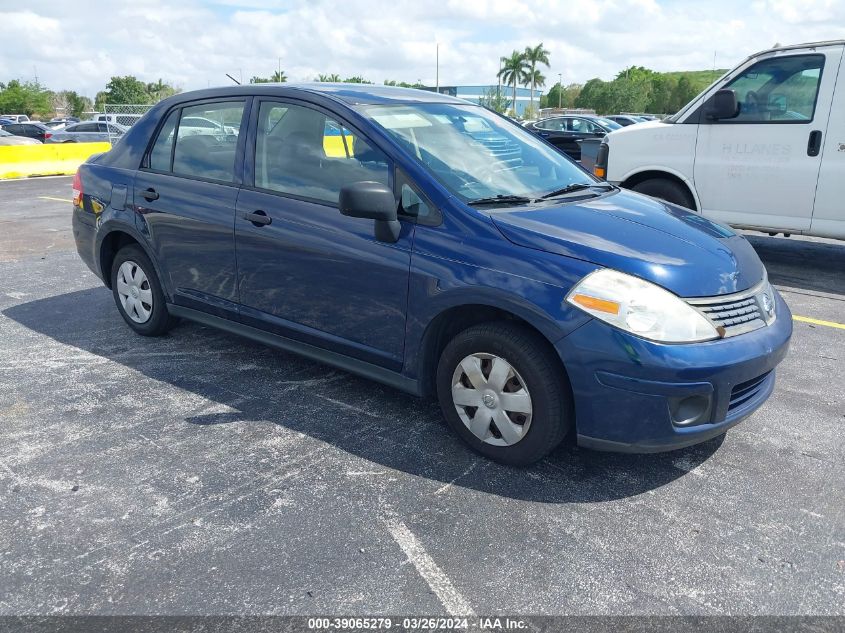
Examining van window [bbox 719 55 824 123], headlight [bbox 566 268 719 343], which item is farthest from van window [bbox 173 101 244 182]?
van window [bbox 719 55 824 123]

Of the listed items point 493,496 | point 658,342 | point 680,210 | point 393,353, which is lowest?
point 493,496

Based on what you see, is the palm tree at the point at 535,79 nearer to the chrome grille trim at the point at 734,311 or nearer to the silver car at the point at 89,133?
the silver car at the point at 89,133

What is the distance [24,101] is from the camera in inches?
2776

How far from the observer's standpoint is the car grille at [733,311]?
304 cm

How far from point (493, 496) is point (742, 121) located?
532 cm

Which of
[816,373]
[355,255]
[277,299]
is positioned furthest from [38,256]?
[816,373]

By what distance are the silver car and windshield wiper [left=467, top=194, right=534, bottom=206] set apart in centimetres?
2343

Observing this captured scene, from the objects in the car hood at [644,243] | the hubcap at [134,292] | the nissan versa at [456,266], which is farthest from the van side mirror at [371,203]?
the hubcap at [134,292]

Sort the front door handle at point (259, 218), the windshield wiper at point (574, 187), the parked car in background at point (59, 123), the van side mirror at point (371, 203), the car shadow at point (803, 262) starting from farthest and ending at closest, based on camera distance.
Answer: the parked car in background at point (59, 123) → the car shadow at point (803, 262) → the front door handle at point (259, 218) → the windshield wiper at point (574, 187) → the van side mirror at point (371, 203)

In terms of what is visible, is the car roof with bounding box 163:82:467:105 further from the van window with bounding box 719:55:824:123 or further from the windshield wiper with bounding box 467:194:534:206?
the van window with bounding box 719:55:824:123

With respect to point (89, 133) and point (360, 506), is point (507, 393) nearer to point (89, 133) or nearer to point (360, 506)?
point (360, 506)

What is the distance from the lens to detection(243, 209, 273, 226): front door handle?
157 inches

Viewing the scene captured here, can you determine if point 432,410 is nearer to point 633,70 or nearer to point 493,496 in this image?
point 493,496

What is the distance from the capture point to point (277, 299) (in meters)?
4.04
